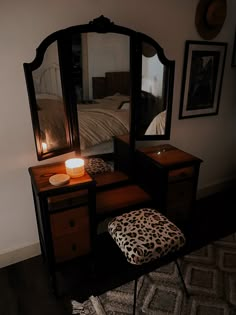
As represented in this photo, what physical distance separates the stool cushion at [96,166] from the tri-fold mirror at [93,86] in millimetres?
64

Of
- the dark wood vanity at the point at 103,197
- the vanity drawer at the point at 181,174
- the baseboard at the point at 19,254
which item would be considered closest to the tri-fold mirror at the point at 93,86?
the dark wood vanity at the point at 103,197

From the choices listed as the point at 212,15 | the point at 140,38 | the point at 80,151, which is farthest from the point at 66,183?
the point at 212,15

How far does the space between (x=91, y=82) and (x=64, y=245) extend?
42.5 inches

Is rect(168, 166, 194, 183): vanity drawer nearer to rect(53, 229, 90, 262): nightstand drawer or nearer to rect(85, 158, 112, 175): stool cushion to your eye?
rect(85, 158, 112, 175): stool cushion

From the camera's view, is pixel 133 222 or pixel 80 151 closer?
pixel 133 222

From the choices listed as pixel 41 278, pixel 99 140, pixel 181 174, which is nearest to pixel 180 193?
pixel 181 174

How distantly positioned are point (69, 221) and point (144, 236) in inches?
18.6

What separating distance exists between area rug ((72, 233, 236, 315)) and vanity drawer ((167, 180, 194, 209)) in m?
0.42

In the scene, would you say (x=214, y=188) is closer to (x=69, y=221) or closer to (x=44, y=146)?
(x=69, y=221)

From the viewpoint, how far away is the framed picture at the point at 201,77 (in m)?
2.07

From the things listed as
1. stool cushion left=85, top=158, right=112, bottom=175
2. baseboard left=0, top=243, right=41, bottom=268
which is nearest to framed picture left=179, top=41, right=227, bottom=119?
stool cushion left=85, top=158, right=112, bottom=175

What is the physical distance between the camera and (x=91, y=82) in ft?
5.35

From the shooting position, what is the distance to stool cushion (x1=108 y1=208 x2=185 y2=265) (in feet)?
4.40

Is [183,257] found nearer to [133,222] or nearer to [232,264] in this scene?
[232,264]
